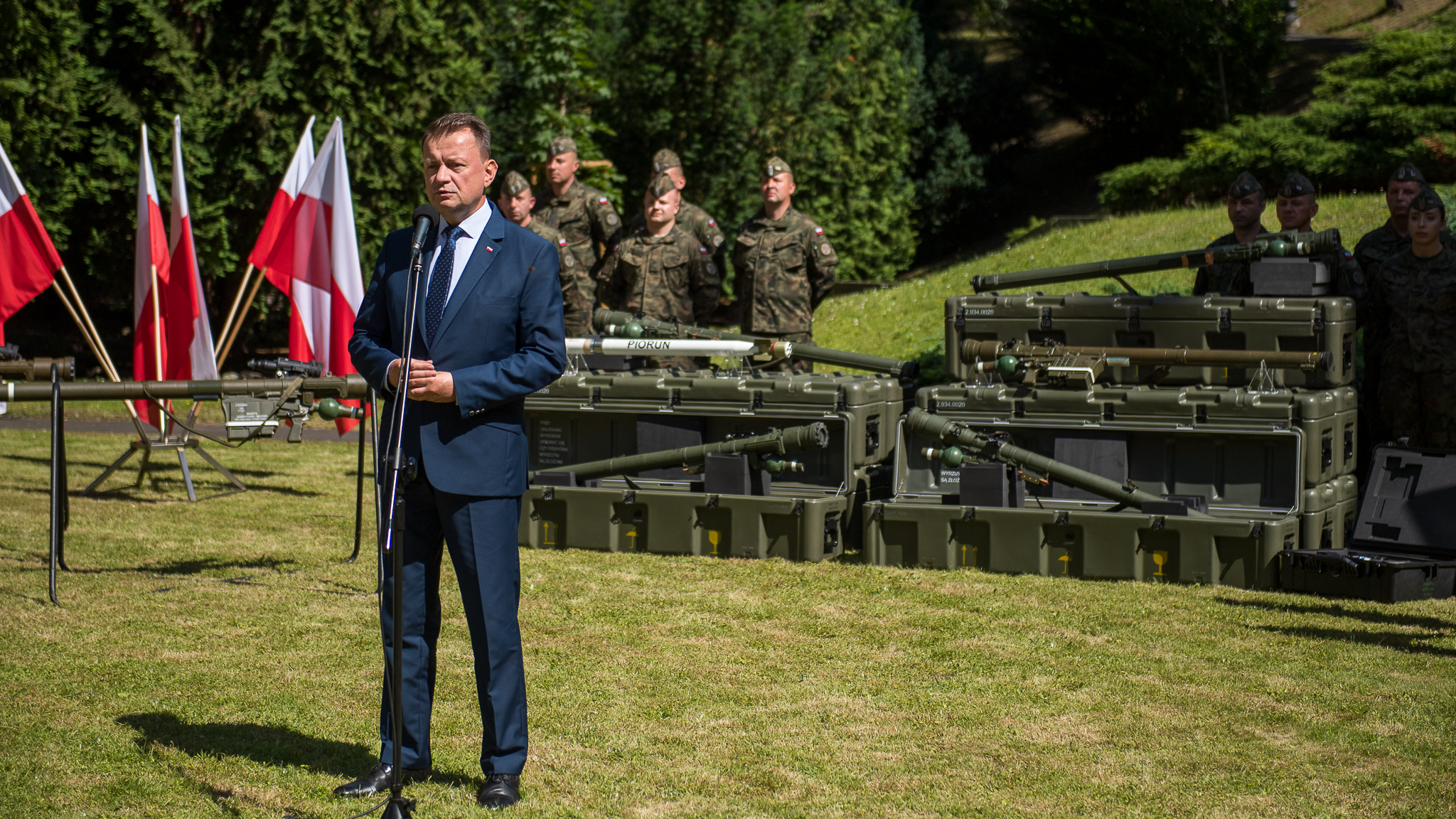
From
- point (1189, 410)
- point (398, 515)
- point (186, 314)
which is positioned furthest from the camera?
point (186, 314)

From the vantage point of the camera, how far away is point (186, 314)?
10727mm

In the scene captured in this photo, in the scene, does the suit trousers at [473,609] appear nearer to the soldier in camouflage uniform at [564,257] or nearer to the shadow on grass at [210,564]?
the shadow on grass at [210,564]

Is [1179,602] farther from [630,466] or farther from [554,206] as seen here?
[554,206]

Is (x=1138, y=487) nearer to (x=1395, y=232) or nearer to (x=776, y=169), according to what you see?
(x=1395, y=232)

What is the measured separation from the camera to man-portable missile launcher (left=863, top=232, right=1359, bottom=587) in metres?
8.46

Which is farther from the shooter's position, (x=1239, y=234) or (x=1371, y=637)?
(x=1239, y=234)

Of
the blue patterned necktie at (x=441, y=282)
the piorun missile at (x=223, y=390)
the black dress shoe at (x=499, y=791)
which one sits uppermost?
the blue patterned necktie at (x=441, y=282)

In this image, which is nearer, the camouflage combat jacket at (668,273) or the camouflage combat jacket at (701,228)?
the camouflage combat jacket at (668,273)

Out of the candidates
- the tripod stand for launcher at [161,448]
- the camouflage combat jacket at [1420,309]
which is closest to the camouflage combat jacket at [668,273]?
the tripod stand for launcher at [161,448]

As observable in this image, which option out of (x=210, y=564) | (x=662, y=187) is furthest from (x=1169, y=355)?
(x=210, y=564)

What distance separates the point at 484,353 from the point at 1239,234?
7.63m

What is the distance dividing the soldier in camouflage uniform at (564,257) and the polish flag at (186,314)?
253 centimetres

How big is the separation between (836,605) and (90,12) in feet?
61.7

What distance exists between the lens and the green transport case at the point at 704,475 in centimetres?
927
